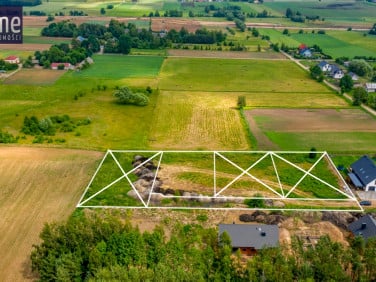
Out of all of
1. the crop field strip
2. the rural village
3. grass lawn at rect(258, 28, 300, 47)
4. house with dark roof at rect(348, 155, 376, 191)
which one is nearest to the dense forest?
the rural village

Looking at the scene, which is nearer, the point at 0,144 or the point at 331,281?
the point at 331,281

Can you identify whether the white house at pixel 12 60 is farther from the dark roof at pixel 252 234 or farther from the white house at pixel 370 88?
the dark roof at pixel 252 234

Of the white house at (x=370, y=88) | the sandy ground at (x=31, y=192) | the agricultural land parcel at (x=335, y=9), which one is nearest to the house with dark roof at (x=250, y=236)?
the sandy ground at (x=31, y=192)

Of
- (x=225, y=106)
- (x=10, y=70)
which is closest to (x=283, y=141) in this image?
(x=225, y=106)

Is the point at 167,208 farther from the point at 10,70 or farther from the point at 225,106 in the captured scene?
the point at 10,70

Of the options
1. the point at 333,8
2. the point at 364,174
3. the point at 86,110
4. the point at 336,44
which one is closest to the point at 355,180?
the point at 364,174

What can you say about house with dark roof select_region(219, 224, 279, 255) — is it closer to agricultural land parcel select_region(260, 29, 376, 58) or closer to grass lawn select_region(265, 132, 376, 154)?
grass lawn select_region(265, 132, 376, 154)
